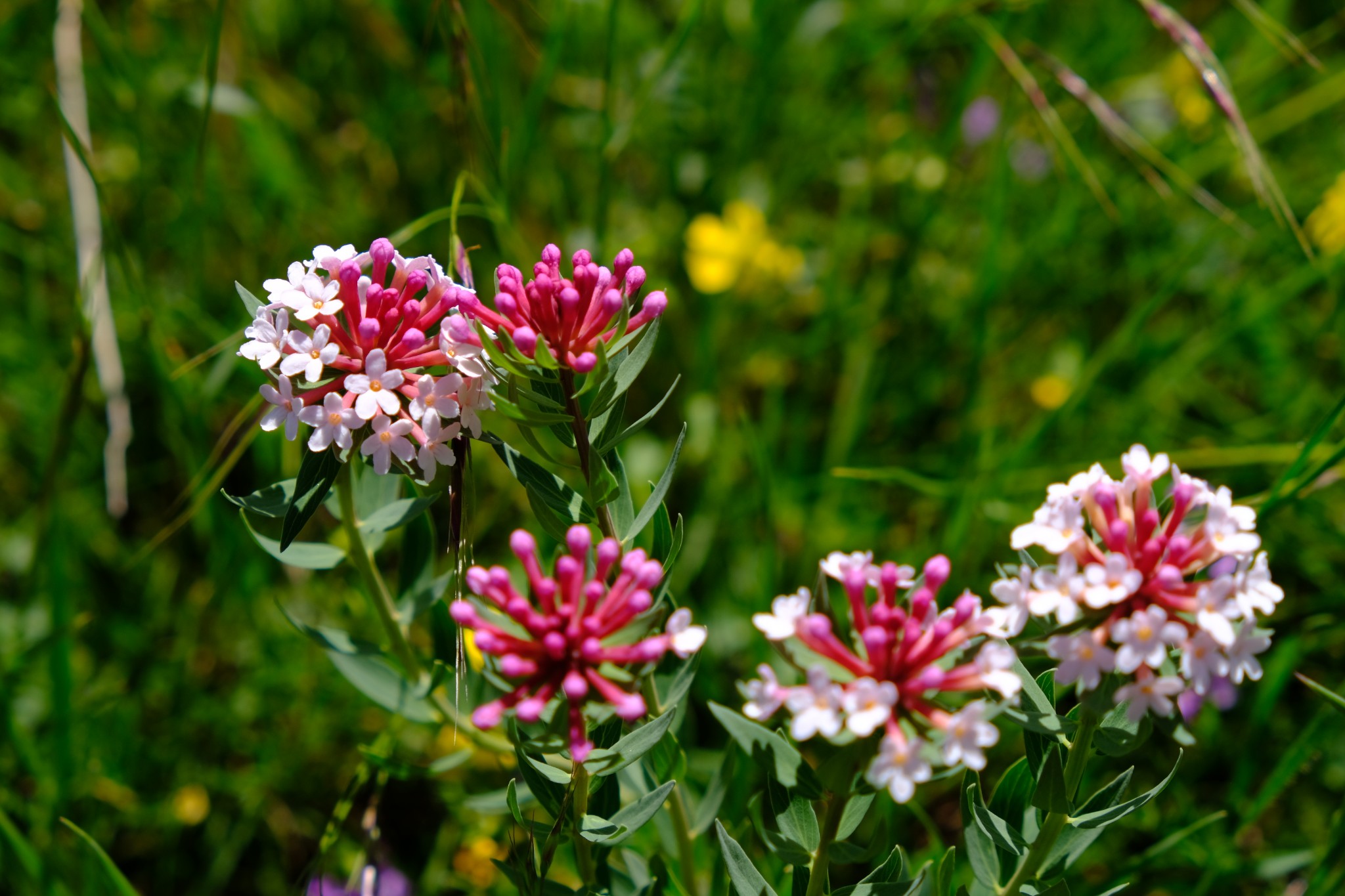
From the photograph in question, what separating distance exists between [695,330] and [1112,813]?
8.78 ft

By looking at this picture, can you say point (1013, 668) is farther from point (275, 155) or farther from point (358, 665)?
point (275, 155)

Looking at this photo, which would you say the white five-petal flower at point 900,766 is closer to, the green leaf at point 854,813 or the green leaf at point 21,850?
the green leaf at point 854,813

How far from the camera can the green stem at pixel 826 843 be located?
147 cm

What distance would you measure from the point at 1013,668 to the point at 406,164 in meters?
3.37

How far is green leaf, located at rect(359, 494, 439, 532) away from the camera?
1762 millimetres

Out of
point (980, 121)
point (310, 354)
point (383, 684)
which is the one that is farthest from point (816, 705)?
point (980, 121)

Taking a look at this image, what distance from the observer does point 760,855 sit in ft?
7.97

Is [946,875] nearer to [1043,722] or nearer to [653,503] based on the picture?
[1043,722]

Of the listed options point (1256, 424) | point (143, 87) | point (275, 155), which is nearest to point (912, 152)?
point (1256, 424)

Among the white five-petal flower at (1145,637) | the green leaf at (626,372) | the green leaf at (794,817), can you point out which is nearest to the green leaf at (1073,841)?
the green leaf at (794,817)

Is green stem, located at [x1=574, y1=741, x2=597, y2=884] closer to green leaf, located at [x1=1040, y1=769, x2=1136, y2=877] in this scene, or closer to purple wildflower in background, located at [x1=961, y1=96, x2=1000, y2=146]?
green leaf, located at [x1=1040, y1=769, x2=1136, y2=877]

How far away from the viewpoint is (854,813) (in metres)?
1.68

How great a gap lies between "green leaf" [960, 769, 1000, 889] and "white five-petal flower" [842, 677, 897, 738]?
0.45 m

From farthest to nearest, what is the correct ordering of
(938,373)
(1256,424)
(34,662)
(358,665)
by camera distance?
(938,373), (1256,424), (34,662), (358,665)
